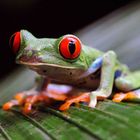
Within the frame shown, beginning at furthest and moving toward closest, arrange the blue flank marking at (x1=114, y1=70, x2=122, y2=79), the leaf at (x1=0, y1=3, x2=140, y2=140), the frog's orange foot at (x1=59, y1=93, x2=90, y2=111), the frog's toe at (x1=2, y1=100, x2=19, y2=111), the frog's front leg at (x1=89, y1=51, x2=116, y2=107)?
the blue flank marking at (x1=114, y1=70, x2=122, y2=79), the frog's toe at (x1=2, y1=100, x2=19, y2=111), the frog's front leg at (x1=89, y1=51, x2=116, y2=107), the frog's orange foot at (x1=59, y1=93, x2=90, y2=111), the leaf at (x1=0, y1=3, x2=140, y2=140)

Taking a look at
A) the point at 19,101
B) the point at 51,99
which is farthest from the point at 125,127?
the point at 19,101

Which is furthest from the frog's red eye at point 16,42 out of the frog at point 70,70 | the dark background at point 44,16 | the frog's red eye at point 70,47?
the dark background at point 44,16

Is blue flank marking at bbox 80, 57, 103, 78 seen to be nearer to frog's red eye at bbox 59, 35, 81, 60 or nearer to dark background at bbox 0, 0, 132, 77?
frog's red eye at bbox 59, 35, 81, 60

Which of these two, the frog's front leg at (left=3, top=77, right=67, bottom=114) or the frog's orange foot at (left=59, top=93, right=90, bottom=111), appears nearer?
the frog's orange foot at (left=59, top=93, right=90, bottom=111)

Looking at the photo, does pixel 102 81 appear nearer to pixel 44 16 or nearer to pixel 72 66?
pixel 72 66

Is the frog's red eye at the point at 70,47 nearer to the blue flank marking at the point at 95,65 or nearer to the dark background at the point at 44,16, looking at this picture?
the blue flank marking at the point at 95,65

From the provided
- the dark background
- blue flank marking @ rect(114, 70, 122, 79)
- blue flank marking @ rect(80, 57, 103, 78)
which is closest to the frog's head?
blue flank marking @ rect(80, 57, 103, 78)
